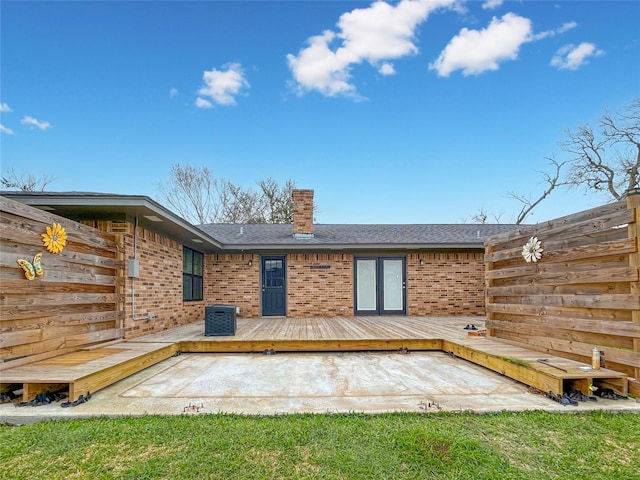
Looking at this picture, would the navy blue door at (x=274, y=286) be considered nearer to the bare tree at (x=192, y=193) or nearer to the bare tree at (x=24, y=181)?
the bare tree at (x=192, y=193)

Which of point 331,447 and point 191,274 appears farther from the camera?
point 191,274

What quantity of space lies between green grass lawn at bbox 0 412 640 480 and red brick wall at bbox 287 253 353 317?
7.43 metres

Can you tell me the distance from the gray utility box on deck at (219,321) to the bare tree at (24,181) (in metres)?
15.6

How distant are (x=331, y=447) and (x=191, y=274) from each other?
25.4 ft

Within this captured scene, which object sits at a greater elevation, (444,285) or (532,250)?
(532,250)

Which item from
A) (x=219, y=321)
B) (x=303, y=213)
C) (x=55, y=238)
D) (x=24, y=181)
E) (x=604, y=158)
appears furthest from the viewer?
(x=604, y=158)

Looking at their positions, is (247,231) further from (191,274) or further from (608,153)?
(608,153)

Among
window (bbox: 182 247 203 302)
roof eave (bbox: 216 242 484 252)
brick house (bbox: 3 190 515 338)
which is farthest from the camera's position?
brick house (bbox: 3 190 515 338)

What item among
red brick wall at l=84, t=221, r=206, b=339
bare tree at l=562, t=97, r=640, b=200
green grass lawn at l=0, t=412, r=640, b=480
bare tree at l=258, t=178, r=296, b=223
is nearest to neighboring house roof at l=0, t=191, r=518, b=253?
red brick wall at l=84, t=221, r=206, b=339

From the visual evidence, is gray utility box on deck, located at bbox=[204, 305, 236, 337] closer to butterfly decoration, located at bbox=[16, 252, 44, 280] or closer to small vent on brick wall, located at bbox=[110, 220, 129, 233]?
small vent on brick wall, located at bbox=[110, 220, 129, 233]

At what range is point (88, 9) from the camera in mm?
8094

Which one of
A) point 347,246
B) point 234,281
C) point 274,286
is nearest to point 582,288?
point 347,246

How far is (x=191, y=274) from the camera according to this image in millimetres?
9328

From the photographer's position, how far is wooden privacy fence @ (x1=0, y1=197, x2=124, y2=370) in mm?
3514
